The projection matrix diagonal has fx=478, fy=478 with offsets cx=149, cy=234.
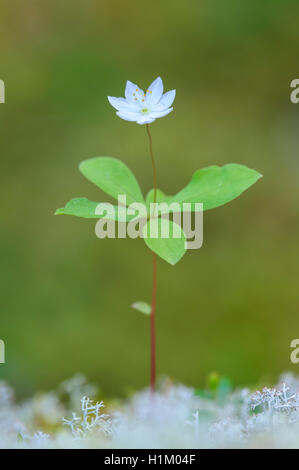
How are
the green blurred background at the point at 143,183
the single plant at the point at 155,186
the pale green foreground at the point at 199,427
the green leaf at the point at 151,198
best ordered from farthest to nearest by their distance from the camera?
the green blurred background at the point at 143,183 < the green leaf at the point at 151,198 < the single plant at the point at 155,186 < the pale green foreground at the point at 199,427

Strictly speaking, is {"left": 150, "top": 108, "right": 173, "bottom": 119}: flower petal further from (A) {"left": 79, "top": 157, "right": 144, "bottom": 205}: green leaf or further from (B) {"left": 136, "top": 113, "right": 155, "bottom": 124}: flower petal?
(A) {"left": 79, "top": 157, "right": 144, "bottom": 205}: green leaf

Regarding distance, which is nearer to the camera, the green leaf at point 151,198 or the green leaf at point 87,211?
the green leaf at point 87,211

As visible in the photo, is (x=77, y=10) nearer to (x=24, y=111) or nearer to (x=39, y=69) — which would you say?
(x=39, y=69)

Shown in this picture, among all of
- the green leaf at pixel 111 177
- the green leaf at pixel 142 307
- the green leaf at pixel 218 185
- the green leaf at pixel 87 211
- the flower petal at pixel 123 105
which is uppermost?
the flower petal at pixel 123 105

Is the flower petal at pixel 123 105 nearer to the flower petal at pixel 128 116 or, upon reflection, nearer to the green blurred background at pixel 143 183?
the flower petal at pixel 128 116

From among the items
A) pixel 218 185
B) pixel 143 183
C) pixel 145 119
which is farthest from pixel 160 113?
pixel 143 183

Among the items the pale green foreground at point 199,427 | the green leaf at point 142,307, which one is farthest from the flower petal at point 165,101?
the pale green foreground at point 199,427
